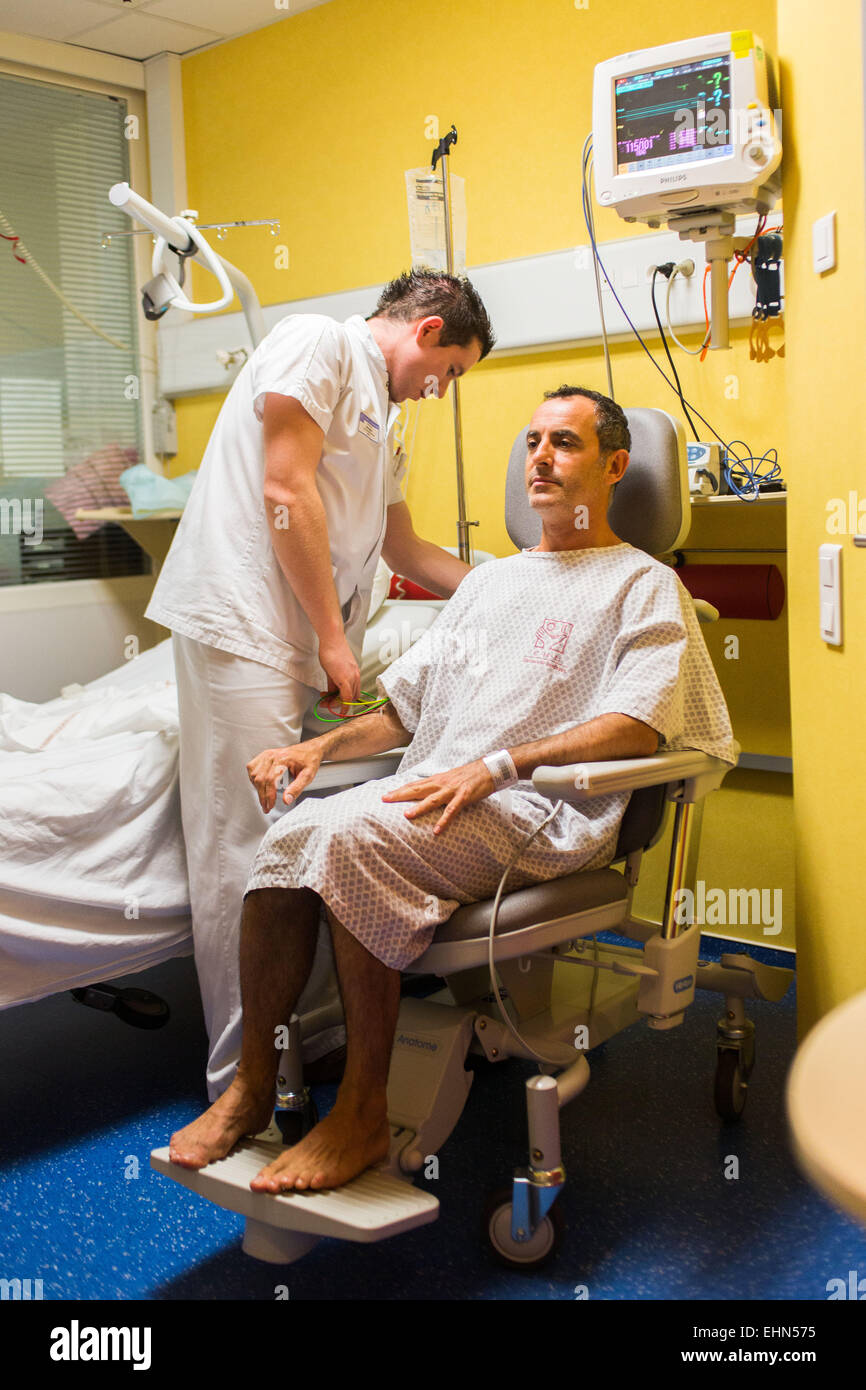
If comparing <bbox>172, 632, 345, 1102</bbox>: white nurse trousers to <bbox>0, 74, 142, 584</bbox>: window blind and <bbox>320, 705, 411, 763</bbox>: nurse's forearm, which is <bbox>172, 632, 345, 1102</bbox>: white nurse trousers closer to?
<bbox>320, 705, 411, 763</bbox>: nurse's forearm

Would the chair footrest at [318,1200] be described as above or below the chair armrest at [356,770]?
below

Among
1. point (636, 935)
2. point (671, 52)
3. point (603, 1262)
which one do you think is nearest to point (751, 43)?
point (671, 52)

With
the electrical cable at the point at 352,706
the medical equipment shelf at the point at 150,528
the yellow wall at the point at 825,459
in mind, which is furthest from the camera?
the medical equipment shelf at the point at 150,528

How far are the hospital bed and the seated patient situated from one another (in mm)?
266

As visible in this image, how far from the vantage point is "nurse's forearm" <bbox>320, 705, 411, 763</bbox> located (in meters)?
2.04

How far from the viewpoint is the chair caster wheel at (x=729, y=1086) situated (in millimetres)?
2016

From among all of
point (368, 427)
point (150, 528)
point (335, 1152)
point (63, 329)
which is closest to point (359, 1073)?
point (335, 1152)

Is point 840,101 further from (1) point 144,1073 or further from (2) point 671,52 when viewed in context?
(1) point 144,1073

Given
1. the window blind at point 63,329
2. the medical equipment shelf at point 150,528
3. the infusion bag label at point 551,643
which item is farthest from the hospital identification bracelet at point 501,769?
the window blind at point 63,329

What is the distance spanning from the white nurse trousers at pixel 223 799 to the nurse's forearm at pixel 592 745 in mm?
481

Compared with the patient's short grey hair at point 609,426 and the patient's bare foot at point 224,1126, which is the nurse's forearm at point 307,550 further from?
the patient's bare foot at point 224,1126

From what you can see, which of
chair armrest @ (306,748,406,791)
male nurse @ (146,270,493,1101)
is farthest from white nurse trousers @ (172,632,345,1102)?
chair armrest @ (306,748,406,791)

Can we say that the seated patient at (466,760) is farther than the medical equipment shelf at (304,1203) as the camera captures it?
Yes

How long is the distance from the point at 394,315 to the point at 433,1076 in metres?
1.30
